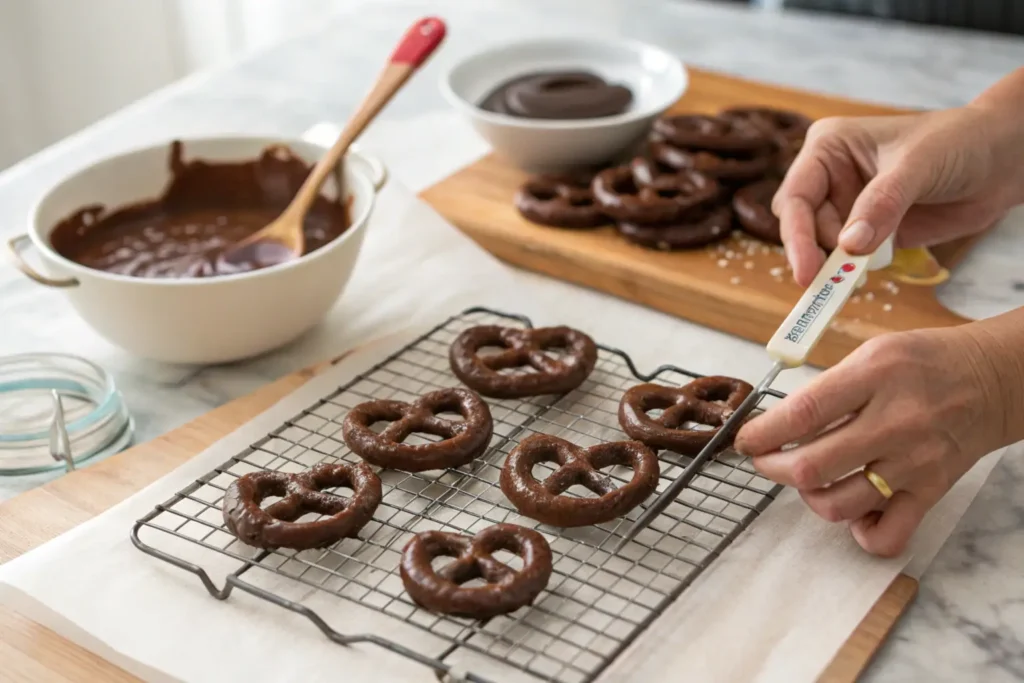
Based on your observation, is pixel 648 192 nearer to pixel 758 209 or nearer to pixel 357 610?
pixel 758 209

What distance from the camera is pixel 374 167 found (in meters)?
1.88

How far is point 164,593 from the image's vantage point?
129 cm

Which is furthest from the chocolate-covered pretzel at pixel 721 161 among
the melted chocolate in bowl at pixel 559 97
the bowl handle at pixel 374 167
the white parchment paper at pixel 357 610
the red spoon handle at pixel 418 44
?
the white parchment paper at pixel 357 610

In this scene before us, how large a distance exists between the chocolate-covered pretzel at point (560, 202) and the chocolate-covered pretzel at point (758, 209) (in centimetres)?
24

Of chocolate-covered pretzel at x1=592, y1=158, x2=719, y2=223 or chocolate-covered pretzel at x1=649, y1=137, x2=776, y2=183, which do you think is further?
chocolate-covered pretzel at x1=649, y1=137, x2=776, y2=183

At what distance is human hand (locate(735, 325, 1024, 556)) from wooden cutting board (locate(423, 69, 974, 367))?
1.38 feet

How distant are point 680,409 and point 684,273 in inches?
17.9

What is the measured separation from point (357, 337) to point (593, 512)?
2.15 ft

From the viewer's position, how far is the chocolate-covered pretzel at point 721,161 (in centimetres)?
212

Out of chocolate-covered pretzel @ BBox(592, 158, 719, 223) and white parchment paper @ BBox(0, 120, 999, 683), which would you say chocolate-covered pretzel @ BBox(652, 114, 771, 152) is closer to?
chocolate-covered pretzel @ BBox(592, 158, 719, 223)

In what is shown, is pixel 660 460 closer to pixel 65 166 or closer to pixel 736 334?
pixel 736 334

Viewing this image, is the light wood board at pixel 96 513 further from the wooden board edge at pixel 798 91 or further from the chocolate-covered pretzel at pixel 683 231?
the wooden board edge at pixel 798 91

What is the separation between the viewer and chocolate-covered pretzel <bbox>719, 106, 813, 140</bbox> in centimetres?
228

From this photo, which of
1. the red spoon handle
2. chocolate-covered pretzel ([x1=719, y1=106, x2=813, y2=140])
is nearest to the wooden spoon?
the red spoon handle
